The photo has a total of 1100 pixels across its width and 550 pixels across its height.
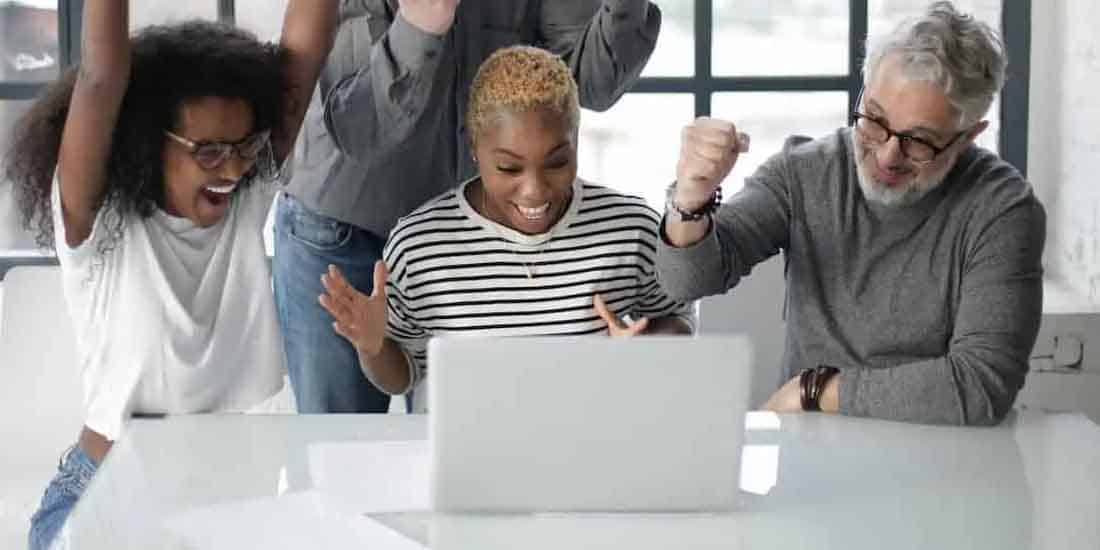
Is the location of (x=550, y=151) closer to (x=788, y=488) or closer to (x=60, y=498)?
(x=788, y=488)

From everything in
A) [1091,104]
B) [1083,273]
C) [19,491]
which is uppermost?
[1091,104]

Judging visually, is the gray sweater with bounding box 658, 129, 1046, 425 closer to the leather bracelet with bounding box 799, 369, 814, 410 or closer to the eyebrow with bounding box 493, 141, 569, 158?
the leather bracelet with bounding box 799, 369, 814, 410

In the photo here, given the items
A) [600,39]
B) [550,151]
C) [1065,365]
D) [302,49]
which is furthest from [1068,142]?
[302,49]

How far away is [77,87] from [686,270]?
0.86 metres

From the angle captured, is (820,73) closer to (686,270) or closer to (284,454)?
(686,270)

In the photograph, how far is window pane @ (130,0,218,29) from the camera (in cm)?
379

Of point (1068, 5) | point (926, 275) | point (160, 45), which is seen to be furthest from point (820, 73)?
point (160, 45)

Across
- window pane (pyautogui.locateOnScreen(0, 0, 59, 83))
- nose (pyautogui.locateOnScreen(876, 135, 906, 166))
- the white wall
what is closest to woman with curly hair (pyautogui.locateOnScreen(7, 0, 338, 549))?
nose (pyautogui.locateOnScreen(876, 135, 906, 166))

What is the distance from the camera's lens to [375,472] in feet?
6.22

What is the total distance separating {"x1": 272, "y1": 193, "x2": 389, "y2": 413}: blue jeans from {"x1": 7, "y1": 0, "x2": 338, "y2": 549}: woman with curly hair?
0.23m

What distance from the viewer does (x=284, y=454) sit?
6.52 ft

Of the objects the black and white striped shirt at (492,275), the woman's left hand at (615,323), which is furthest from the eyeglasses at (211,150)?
the woman's left hand at (615,323)

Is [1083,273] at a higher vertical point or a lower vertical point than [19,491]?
→ higher

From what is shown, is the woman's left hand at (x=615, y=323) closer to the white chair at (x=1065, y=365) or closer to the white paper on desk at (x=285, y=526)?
the white paper on desk at (x=285, y=526)
